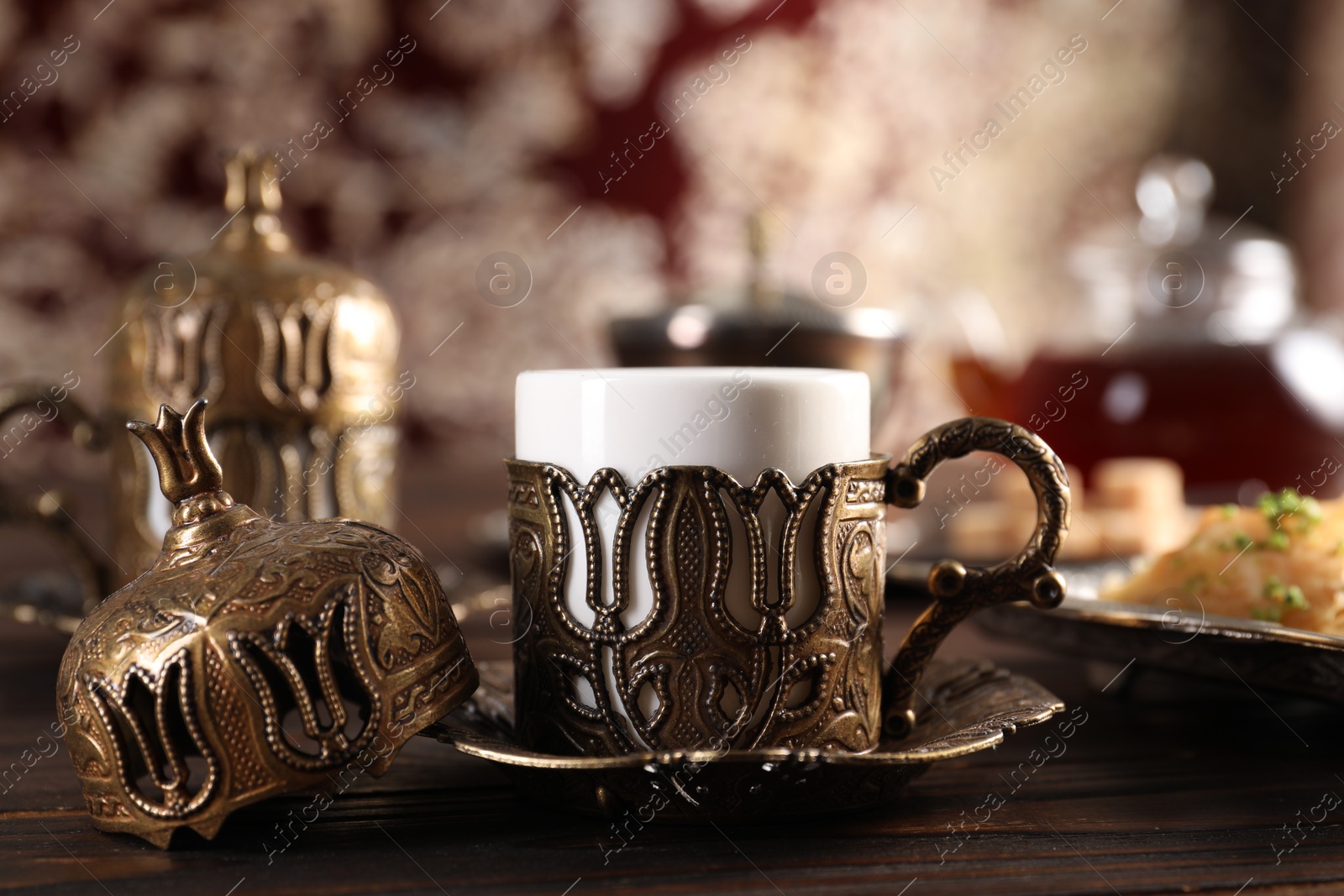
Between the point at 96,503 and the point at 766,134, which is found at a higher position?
the point at 766,134

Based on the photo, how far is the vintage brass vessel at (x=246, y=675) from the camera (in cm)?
44

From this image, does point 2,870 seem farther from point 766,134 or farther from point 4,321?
point 766,134

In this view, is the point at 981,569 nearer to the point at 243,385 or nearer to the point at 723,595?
the point at 723,595

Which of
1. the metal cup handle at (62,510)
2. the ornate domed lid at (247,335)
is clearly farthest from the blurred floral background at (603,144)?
the metal cup handle at (62,510)

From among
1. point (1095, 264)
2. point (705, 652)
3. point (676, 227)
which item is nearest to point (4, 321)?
point (676, 227)

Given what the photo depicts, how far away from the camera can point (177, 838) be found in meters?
0.47

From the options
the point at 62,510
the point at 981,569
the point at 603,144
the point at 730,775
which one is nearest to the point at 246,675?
the point at 730,775

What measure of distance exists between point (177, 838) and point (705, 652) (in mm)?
220

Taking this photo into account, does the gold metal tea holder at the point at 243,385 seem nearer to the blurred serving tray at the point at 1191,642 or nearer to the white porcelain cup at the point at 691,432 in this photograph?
the white porcelain cup at the point at 691,432

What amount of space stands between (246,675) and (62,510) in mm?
430

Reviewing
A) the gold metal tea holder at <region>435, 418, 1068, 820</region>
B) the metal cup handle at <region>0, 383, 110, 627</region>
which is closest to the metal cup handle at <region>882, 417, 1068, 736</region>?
the gold metal tea holder at <region>435, 418, 1068, 820</region>

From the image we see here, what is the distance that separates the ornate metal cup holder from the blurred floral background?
1392mm

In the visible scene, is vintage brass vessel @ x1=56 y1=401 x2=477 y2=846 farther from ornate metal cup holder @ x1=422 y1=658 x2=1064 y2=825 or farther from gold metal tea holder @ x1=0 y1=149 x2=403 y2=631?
gold metal tea holder @ x1=0 y1=149 x2=403 y2=631

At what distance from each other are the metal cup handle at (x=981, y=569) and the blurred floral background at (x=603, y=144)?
1323 mm
